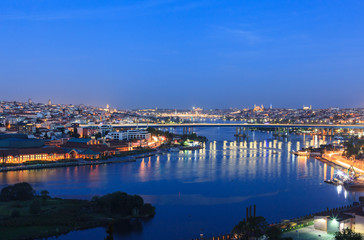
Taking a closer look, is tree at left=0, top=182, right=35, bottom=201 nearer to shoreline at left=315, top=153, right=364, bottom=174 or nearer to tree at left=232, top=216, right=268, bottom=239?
tree at left=232, top=216, right=268, bottom=239

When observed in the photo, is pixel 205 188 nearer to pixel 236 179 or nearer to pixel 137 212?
pixel 236 179

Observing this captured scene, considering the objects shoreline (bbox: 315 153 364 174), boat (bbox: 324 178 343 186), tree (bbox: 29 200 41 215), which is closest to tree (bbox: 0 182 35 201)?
tree (bbox: 29 200 41 215)

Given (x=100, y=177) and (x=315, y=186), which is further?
(x=100, y=177)

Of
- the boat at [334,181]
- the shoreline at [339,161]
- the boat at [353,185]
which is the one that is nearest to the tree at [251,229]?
the boat at [353,185]

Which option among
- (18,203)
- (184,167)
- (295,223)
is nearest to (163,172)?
(184,167)

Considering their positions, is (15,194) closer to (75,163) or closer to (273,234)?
(273,234)
